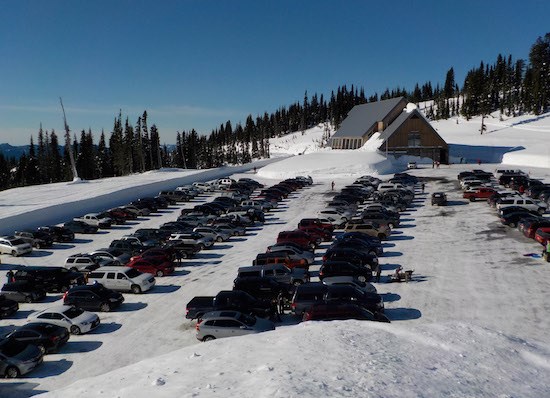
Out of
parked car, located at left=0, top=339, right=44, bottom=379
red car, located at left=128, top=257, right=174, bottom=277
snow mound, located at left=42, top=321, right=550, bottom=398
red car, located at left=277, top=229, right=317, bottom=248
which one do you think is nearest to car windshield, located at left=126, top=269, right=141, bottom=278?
red car, located at left=128, top=257, right=174, bottom=277

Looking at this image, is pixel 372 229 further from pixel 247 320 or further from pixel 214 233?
pixel 247 320

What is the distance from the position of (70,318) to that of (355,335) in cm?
1191

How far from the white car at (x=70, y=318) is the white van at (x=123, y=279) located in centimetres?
424

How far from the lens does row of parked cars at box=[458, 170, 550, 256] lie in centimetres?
2971

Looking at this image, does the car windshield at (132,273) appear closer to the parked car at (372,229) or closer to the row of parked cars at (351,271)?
the row of parked cars at (351,271)

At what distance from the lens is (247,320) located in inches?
709

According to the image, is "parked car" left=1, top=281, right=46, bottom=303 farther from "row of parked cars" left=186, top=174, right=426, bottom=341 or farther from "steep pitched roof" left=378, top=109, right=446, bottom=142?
"steep pitched roof" left=378, top=109, right=446, bottom=142

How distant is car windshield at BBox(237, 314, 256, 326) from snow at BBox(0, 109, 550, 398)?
1202 mm

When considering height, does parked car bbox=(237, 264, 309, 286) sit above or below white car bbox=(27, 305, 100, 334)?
above

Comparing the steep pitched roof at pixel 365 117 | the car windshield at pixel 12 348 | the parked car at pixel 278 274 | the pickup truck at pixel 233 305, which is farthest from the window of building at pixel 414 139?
the car windshield at pixel 12 348

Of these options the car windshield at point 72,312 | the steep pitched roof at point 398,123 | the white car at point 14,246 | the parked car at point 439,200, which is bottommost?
the car windshield at point 72,312

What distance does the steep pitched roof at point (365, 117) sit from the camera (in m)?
82.1

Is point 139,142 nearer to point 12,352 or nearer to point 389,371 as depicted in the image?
point 12,352

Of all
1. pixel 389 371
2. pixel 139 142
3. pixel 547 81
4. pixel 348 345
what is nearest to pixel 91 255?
pixel 348 345
